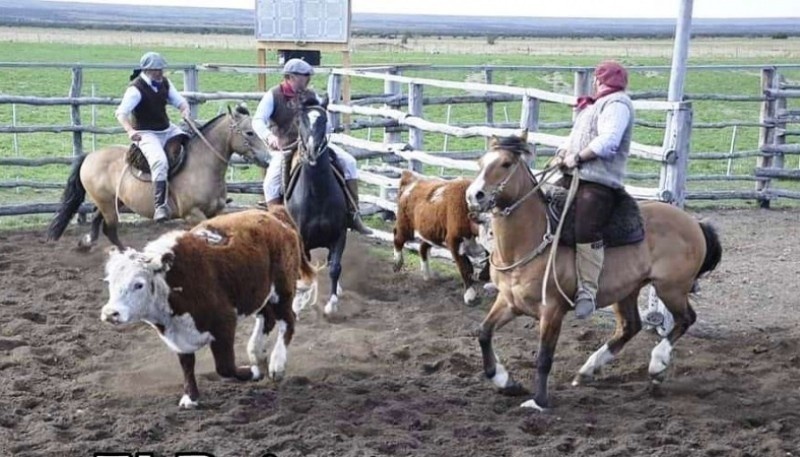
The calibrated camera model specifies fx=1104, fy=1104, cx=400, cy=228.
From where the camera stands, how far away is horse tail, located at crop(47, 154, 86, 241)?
11.4 m

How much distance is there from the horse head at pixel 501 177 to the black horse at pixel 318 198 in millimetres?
2694

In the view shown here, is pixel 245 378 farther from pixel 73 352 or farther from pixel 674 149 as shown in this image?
pixel 674 149

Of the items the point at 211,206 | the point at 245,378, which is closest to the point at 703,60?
the point at 211,206

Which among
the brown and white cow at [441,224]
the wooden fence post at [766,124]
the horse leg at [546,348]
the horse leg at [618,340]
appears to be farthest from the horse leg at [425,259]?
the wooden fence post at [766,124]

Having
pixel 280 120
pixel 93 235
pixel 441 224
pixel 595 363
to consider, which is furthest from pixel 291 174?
pixel 595 363

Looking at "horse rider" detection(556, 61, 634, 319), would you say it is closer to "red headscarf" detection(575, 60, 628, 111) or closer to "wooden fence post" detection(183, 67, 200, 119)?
"red headscarf" detection(575, 60, 628, 111)

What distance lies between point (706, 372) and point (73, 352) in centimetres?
435

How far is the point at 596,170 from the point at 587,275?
0.66m

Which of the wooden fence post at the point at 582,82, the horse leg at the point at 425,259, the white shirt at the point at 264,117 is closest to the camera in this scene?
the white shirt at the point at 264,117

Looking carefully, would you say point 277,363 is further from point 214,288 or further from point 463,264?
point 463,264

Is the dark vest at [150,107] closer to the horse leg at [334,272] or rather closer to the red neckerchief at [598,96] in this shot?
the horse leg at [334,272]

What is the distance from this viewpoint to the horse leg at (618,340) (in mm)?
7191

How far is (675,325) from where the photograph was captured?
732 centimetres

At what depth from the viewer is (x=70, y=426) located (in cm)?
613
